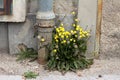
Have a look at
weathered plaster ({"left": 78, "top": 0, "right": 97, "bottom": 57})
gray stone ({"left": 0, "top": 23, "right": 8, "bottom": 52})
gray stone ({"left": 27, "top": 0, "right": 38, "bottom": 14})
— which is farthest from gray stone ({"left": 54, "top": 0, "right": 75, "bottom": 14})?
gray stone ({"left": 0, "top": 23, "right": 8, "bottom": 52})

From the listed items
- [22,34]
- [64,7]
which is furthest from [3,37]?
[64,7]

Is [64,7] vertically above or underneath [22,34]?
above

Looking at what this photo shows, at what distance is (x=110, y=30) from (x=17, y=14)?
57.2 inches

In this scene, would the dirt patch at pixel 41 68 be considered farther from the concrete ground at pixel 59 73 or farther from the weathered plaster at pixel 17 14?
the weathered plaster at pixel 17 14

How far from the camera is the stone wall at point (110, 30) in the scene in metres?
5.33

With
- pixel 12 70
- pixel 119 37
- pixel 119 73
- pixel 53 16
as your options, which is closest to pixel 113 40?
pixel 119 37

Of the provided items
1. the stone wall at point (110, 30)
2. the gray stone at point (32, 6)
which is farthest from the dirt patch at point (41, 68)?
the gray stone at point (32, 6)

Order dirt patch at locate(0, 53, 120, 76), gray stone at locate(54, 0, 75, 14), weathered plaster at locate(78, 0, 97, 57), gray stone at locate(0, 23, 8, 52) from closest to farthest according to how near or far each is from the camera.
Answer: dirt patch at locate(0, 53, 120, 76) → weathered plaster at locate(78, 0, 97, 57) → gray stone at locate(54, 0, 75, 14) → gray stone at locate(0, 23, 8, 52)

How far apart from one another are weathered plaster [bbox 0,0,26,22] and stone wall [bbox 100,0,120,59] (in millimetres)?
1226

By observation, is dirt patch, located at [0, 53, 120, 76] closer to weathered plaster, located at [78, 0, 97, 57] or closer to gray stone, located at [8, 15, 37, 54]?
gray stone, located at [8, 15, 37, 54]

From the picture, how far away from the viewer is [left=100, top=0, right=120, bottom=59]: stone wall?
5.33m

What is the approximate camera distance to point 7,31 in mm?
5539

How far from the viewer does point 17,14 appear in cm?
530

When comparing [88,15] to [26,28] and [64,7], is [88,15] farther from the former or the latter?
[26,28]
